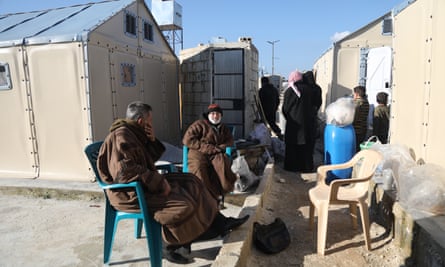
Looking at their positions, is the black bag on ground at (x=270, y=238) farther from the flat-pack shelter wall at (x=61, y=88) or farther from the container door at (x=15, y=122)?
the container door at (x=15, y=122)

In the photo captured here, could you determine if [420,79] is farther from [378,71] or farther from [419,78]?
[378,71]

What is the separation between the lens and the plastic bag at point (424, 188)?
113 inches

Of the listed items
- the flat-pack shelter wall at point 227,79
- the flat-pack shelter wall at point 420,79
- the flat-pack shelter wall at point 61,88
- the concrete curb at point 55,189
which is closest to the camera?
the flat-pack shelter wall at point 420,79

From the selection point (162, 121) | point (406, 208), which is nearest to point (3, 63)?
point (162, 121)

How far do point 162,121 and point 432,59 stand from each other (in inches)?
201

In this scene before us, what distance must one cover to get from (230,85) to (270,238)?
4.25 meters

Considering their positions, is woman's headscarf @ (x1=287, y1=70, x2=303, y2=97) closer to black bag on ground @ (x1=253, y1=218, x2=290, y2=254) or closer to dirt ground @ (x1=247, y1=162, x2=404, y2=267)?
dirt ground @ (x1=247, y1=162, x2=404, y2=267)

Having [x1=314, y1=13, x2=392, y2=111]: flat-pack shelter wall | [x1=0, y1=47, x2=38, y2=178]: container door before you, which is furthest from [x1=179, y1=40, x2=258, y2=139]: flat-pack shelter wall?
[x1=0, y1=47, x2=38, y2=178]: container door

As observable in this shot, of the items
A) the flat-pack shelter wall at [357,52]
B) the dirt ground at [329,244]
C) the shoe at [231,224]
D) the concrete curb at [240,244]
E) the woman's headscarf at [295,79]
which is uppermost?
the flat-pack shelter wall at [357,52]

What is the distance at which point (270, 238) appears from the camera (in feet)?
10.7

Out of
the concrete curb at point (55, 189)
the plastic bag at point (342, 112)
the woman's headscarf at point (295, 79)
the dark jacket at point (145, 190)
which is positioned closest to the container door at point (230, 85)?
the woman's headscarf at point (295, 79)

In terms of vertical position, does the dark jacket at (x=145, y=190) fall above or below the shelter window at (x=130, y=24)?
below

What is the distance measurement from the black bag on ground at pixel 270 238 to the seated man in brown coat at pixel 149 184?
0.70 meters

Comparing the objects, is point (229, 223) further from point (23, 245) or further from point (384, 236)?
point (23, 245)
